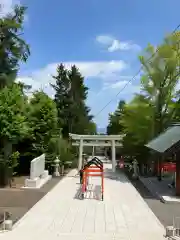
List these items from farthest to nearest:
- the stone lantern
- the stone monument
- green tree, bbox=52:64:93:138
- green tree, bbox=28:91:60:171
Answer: green tree, bbox=52:64:93:138 < the stone lantern < green tree, bbox=28:91:60:171 < the stone monument

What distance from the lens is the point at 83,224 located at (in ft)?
36.4

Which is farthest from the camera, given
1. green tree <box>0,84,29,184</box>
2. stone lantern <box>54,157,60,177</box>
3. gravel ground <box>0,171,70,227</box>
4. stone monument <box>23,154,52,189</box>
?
stone lantern <box>54,157,60,177</box>

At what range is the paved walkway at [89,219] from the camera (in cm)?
984

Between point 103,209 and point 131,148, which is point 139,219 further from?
point 131,148

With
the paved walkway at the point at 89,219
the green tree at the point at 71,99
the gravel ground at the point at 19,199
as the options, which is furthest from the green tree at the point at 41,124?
the green tree at the point at 71,99

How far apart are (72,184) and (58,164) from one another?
4884 millimetres

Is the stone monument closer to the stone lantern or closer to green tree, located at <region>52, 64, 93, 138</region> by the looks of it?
the stone lantern

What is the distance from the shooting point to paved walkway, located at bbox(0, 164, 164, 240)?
32.3 ft

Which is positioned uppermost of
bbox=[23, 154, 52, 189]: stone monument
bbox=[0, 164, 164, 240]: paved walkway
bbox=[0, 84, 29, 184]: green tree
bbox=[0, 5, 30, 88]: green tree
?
bbox=[0, 5, 30, 88]: green tree

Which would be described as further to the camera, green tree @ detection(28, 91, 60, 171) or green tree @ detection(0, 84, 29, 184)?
green tree @ detection(28, 91, 60, 171)

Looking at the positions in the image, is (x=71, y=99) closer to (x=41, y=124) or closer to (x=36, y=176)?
(x=41, y=124)

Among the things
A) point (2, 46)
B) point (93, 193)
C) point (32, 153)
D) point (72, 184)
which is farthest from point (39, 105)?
point (2, 46)

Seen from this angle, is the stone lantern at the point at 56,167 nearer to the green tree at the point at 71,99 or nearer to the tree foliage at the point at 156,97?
the tree foliage at the point at 156,97

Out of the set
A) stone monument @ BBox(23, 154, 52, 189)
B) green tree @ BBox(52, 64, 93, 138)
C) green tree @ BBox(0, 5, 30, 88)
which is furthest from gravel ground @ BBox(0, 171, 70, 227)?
green tree @ BBox(52, 64, 93, 138)
